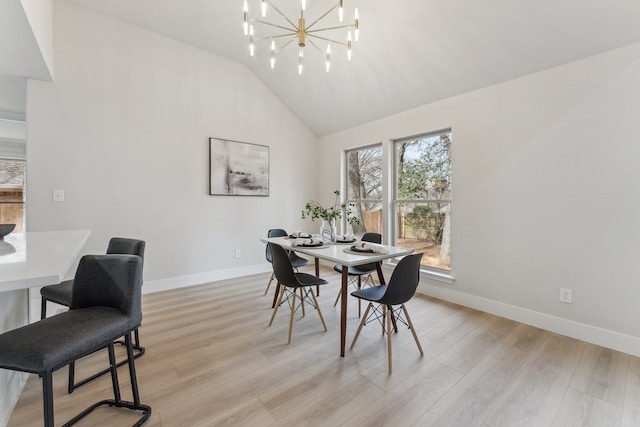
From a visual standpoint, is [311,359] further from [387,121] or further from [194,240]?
[387,121]

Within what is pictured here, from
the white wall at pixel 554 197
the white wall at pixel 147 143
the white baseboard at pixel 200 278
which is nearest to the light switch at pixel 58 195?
the white wall at pixel 147 143

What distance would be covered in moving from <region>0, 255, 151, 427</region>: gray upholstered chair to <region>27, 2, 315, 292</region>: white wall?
7.42ft

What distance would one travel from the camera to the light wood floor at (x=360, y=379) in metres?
1.54

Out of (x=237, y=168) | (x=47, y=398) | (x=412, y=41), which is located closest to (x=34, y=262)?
(x=47, y=398)

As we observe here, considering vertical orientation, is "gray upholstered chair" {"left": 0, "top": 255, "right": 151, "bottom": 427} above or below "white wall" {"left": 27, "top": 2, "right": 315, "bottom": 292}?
below

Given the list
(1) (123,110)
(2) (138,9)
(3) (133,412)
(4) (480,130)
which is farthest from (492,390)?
(2) (138,9)

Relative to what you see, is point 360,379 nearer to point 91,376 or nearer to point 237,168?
point 91,376

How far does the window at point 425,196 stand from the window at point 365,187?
1.09ft

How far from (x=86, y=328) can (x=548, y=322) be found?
3436mm

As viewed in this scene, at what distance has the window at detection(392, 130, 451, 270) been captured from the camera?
3461 millimetres

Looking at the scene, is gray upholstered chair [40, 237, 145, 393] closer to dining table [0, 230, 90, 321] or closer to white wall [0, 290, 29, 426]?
white wall [0, 290, 29, 426]

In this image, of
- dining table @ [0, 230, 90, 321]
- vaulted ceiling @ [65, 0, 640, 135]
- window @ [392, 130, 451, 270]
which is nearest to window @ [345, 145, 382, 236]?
window @ [392, 130, 451, 270]

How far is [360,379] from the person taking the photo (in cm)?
185

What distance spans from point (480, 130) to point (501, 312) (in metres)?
1.92
